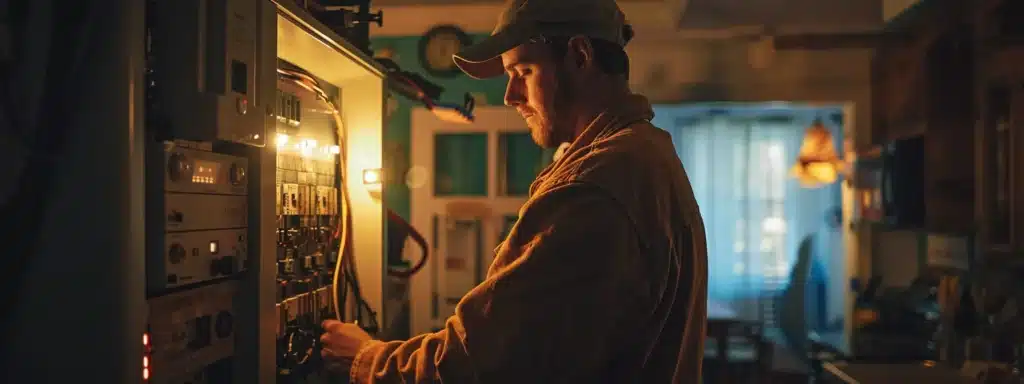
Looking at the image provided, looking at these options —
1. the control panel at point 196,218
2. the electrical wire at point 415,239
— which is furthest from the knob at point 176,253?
the electrical wire at point 415,239

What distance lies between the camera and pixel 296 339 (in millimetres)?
1449

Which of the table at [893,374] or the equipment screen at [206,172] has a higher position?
the equipment screen at [206,172]

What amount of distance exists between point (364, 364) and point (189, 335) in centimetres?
26

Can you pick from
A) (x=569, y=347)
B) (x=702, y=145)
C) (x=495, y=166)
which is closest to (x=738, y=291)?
(x=702, y=145)

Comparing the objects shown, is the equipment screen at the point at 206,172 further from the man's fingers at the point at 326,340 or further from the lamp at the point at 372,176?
the lamp at the point at 372,176

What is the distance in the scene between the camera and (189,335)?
1.02 meters

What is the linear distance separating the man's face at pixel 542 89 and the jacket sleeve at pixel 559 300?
0.72 ft

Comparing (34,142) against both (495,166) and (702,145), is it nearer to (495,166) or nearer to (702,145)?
(495,166)

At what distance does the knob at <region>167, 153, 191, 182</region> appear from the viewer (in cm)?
96

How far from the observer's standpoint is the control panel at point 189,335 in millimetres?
943

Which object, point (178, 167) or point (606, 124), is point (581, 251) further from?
point (178, 167)

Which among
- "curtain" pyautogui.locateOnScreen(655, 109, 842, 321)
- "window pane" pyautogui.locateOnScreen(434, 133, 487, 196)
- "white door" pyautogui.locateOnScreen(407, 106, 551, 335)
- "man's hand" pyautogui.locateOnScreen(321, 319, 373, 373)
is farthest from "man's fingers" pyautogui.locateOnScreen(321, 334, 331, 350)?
"curtain" pyautogui.locateOnScreen(655, 109, 842, 321)

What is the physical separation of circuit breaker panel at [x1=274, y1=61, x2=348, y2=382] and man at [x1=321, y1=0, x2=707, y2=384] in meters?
0.32

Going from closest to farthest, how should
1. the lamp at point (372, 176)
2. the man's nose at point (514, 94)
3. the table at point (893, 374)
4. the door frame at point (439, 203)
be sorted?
the man's nose at point (514, 94), the lamp at point (372, 176), the table at point (893, 374), the door frame at point (439, 203)
